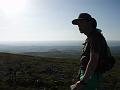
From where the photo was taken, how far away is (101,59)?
5.80 m

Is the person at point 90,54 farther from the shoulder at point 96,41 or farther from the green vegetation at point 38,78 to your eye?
the green vegetation at point 38,78

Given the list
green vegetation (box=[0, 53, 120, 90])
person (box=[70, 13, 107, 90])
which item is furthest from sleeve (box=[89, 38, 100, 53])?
green vegetation (box=[0, 53, 120, 90])

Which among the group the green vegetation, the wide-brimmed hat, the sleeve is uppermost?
the wide-brimmed hat

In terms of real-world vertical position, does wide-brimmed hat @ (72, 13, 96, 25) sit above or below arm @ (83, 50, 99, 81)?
above

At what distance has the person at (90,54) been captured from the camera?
5.62 metres

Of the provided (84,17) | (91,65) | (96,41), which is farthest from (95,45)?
(84,17)

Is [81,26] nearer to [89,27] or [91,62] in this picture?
[89,27]

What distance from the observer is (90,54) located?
5.78 m

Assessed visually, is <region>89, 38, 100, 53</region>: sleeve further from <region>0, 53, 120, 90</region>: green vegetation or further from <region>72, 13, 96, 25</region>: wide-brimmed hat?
<region>0, 53, 120, 90</region>: green vegetation

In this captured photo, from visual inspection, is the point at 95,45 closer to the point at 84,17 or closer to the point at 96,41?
the point at 96,41

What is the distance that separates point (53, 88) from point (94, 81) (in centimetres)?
2447

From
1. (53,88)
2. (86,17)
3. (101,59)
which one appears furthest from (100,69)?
(53,88)

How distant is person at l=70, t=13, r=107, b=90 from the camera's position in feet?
18.4

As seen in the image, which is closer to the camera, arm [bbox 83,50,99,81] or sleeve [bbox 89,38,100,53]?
arm [bbox 83,50,99,81]
